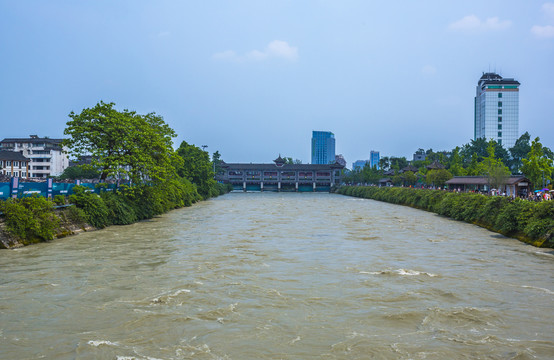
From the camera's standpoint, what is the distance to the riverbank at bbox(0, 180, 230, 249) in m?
17.2

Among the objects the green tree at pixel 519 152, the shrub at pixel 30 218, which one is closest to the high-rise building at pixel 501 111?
the green tree at pixel 519 152

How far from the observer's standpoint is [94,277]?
506 inches

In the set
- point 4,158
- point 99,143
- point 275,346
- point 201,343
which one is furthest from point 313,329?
point 4,158

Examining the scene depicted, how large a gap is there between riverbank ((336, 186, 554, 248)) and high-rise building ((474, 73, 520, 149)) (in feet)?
286

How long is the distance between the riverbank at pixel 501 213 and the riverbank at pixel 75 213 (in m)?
21.9

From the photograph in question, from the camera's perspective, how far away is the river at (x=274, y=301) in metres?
7.79

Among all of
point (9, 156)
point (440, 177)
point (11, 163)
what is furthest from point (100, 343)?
point (11, 163)

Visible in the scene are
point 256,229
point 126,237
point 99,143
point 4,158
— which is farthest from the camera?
point 4,158

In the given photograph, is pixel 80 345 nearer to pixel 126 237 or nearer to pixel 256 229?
pixel 126 237

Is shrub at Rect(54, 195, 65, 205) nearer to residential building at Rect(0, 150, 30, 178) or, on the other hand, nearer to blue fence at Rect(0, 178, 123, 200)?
blue fence at Rect(0, 178, 123, 200)

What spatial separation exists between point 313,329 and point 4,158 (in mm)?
68372

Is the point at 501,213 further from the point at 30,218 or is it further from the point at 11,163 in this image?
the point at 11,163

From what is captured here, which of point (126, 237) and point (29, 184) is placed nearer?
point (29, 184)

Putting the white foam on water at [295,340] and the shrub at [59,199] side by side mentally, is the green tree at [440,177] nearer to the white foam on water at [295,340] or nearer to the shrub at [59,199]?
the shrub at [59,199]
